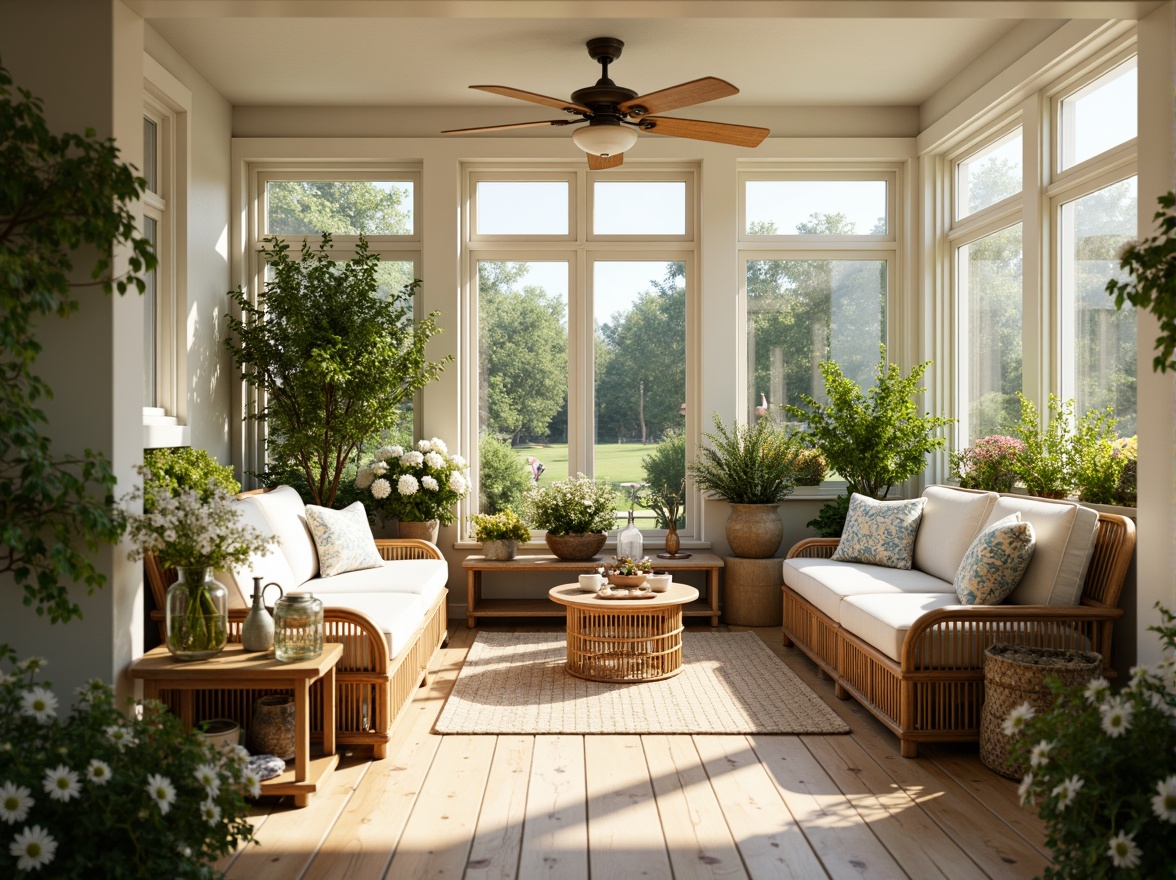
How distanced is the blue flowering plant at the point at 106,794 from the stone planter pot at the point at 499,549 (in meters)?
3.64

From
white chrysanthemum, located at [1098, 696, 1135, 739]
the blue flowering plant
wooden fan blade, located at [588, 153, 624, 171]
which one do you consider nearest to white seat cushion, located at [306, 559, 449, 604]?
the blue flowering plant

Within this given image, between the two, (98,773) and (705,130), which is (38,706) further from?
(705,130)

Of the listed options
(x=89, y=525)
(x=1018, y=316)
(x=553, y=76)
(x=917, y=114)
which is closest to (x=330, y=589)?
(x=89, y=525)

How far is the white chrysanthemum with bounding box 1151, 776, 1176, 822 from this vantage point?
6.77 feet

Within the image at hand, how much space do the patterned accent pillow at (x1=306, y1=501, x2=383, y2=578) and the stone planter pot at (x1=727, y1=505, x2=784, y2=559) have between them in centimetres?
236

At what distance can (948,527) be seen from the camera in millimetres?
4879

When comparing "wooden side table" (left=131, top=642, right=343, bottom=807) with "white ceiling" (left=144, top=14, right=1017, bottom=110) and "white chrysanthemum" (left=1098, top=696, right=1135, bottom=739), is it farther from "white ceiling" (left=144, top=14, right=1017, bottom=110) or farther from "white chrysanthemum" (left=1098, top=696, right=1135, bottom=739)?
"white ceiling" (left=144, top=14, right=1017, bottom=110)

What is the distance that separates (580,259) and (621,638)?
2.99m

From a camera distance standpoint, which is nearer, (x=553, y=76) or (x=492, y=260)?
(x=553, y=76)

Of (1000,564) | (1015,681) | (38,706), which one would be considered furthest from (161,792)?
(1000,564)

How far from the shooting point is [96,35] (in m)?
2.95

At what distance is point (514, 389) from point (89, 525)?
13.9 ft

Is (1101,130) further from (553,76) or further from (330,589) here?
(330,589)

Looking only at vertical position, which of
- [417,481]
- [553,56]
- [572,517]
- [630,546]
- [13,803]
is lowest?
[13,803]
